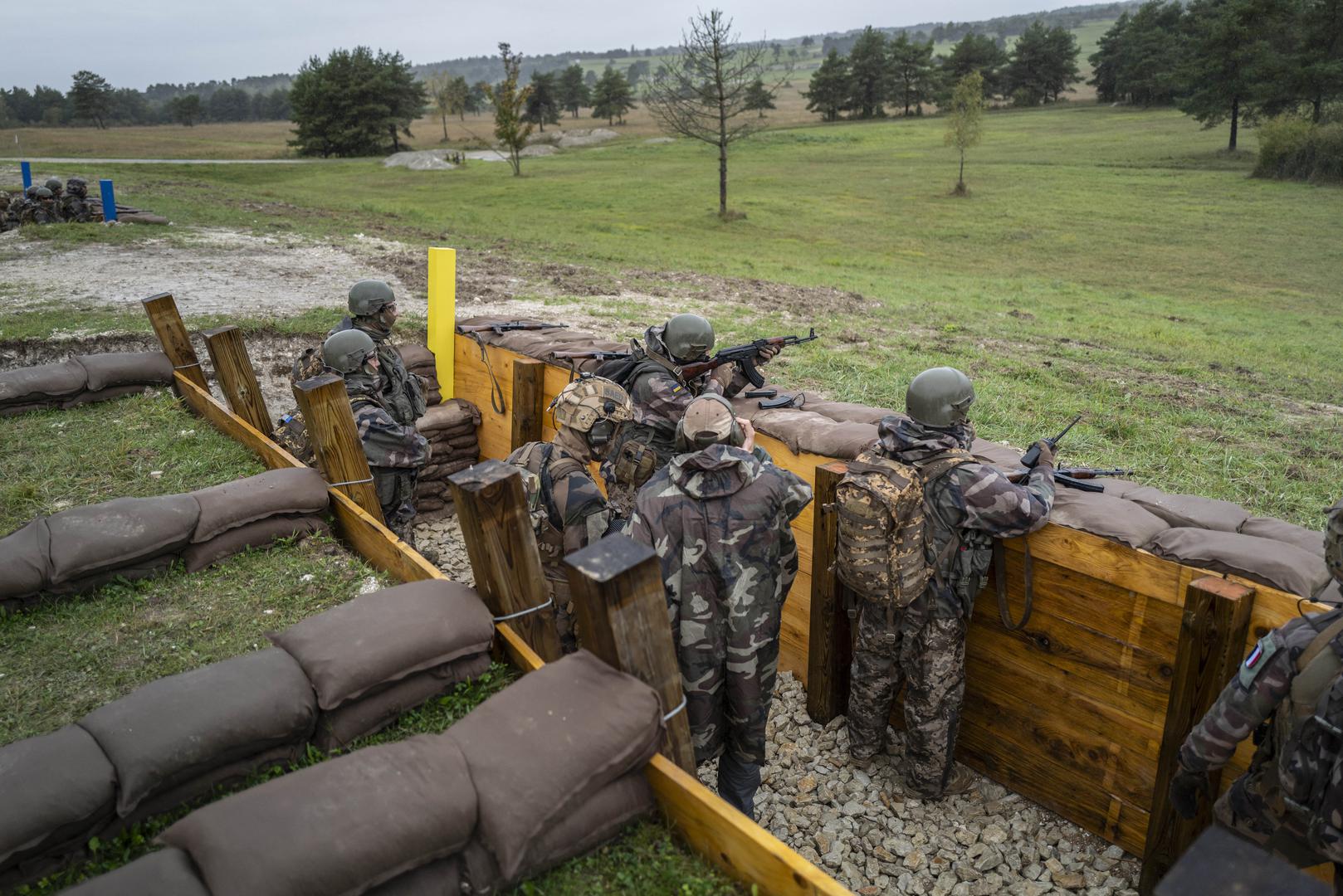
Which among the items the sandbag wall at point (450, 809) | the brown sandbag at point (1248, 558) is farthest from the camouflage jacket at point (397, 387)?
the brown sandbag at point (1248, 558)

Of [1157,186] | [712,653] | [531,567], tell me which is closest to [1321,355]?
[712,653]

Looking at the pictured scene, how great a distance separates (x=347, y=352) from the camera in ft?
20.0

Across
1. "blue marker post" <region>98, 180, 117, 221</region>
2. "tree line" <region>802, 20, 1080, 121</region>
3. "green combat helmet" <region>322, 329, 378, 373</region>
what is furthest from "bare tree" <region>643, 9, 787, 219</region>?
"tree line" <region>802, 20, 1080, 121</region>

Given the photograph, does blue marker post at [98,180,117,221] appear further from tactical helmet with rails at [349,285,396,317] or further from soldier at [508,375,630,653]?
soldier at [508,375,630,653]

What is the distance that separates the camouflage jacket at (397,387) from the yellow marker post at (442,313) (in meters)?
2.07

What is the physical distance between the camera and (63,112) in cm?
8450

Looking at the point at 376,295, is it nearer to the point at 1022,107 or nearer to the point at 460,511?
the point at 460,511

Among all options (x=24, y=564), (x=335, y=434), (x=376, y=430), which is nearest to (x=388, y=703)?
(x=24, y=564)

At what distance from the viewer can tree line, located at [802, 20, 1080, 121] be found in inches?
2461

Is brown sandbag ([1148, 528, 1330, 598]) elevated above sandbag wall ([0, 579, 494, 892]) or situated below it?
above

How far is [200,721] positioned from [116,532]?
2.00 m

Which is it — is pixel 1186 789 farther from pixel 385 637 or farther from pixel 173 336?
pixel 173 336

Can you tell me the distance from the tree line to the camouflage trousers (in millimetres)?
65186

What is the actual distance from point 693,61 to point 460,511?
29.8m
